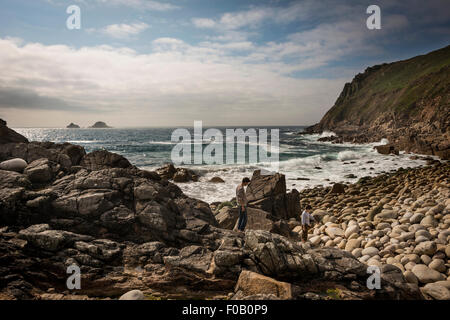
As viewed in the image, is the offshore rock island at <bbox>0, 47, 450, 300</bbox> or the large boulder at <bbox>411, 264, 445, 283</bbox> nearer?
the offshore rock island at <bbox>0, 47, 450, 300</bbox>

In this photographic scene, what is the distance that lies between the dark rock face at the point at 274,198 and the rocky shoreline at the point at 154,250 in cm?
571

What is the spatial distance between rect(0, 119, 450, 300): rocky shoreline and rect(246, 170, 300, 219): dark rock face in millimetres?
5705

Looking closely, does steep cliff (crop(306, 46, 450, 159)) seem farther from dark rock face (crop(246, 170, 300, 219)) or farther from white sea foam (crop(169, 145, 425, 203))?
dark rock face (crop(246, 170, 300, 219))

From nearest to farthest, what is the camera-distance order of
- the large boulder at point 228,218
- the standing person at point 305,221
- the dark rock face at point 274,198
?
1. the standing person at point 305,221
2. the large boulder at point 228,218
3. the dark rock face at point 274,198

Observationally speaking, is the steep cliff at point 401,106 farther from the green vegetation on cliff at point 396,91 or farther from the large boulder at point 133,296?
the large boulder at point 133,296

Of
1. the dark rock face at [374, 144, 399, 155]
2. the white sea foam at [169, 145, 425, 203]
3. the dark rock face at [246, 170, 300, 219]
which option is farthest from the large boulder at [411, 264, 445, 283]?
the dark rock face at [374, 144, 399, 155]

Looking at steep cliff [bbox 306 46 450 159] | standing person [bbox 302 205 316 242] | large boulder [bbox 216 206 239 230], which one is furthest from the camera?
steep cliff [bbox 306 46 450 159]

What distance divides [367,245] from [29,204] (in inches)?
450

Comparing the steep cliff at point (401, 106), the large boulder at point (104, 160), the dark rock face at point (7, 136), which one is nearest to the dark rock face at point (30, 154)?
the dark rock face at point (7, 136)

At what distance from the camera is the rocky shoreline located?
16.1 feet

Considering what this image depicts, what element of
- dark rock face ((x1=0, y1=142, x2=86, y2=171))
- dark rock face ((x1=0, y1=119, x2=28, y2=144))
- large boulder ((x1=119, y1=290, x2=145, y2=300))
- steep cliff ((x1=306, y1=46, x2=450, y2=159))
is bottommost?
large boulder ((x1=119, y1=290, x2=145, y2=300))

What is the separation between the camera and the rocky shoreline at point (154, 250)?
16.1 feet

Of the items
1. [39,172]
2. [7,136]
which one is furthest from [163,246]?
[7,136]
